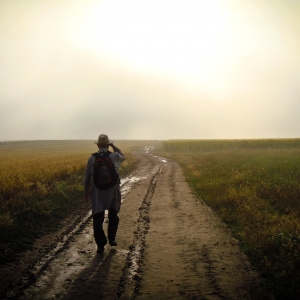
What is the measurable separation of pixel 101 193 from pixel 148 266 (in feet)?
6.03

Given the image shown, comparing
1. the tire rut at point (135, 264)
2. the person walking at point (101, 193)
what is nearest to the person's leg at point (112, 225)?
the person walking at point (101, 193)

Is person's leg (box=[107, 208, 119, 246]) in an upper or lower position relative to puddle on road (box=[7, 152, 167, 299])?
upper

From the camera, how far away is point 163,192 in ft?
46.9

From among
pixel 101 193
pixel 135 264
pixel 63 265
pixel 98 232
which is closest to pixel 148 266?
pixel 135 264

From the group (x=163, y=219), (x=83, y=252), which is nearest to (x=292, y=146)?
(x=163, y=219)

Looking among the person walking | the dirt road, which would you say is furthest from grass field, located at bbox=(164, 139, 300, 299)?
the person walking

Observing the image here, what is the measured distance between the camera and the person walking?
6.36m

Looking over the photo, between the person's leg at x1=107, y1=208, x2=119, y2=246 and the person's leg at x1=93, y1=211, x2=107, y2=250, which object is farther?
the person's leg at x1=107, y1=208, x2=119, y2=246

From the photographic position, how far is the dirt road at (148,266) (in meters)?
4.52

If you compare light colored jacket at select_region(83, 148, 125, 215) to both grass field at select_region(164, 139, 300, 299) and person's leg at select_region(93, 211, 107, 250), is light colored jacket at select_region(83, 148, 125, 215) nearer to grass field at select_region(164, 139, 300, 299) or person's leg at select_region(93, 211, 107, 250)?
person's leg at select_region(93, 211, 107, 250)

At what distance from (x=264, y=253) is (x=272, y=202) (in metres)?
5.34

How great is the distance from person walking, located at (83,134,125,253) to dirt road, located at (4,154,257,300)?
1.30 feet

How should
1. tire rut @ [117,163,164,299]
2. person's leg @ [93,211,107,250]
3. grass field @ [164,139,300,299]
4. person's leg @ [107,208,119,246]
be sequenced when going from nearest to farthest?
tire rut @ [117,163,164,299], grass field @ [164,139,300,299], person's leg @ [93,211,107,250], person's leg @ [107,208,119,246]

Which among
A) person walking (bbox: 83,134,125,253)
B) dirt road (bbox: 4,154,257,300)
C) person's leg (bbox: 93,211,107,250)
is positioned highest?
person walking (bbox: 83,134,125,253)
